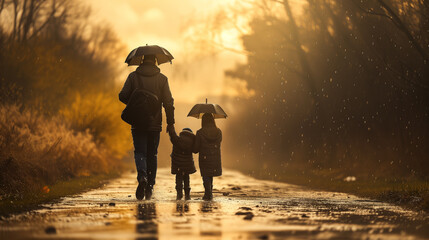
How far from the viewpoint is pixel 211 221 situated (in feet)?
35.0

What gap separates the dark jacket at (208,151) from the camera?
15.5 meters

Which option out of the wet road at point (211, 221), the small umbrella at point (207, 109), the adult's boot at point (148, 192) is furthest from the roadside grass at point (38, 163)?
the small umbrella at point (207, 109)

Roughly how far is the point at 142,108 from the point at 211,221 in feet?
13.8

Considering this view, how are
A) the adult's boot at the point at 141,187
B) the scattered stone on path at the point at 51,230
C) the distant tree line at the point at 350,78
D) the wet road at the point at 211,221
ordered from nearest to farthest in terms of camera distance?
the wet road at the point at 211,221 < the scattered stone on path at the point at 51,230 < the adult's boot at the point at 141,187 < the distant tree line at the point at 350,78

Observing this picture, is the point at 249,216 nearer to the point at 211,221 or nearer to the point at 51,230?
the point at 211,221

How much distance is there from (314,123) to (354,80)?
Answer: 7.71 metres

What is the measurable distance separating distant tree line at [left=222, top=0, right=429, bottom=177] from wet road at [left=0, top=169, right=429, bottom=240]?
12.7m

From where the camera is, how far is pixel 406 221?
11.1 m

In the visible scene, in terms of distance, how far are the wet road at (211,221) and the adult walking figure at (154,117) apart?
660 millimetres

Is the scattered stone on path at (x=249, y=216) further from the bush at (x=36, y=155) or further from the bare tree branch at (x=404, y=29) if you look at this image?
the bare tree branch at (x=404, y=29)

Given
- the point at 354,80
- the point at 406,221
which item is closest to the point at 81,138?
the point at 354,80

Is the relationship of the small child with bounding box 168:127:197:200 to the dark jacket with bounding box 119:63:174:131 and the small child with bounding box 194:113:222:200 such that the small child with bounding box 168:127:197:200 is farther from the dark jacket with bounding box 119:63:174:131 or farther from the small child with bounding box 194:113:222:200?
the dark jacket with bounding box 119:63:174:131

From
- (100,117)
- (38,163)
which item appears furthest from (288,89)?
(38,163)

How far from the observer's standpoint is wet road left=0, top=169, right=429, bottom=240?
9.12 metres
